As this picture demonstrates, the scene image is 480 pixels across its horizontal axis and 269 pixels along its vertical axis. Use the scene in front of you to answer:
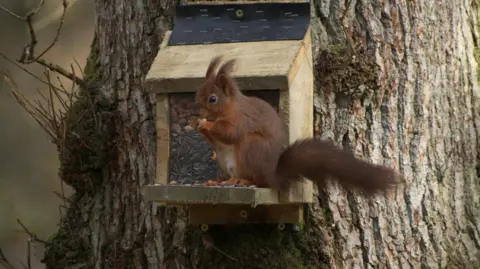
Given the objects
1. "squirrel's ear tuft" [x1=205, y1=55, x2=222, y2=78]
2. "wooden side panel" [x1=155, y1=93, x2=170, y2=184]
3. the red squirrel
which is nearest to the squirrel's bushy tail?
the red squirrel

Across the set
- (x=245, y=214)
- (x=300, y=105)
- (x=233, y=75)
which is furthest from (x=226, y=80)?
(x=245, y=214)

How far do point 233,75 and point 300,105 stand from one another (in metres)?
0.26

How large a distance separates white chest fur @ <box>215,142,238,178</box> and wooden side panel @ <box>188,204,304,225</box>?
249 mm

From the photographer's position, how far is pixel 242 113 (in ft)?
8.29

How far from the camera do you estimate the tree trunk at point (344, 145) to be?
2.96 meters

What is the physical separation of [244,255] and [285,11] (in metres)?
0.84

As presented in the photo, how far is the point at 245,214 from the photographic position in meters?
2.83

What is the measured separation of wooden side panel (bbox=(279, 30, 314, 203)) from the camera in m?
2.61

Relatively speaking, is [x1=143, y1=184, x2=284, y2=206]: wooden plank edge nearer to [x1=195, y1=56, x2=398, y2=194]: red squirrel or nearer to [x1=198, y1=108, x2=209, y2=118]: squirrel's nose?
[x1=195, y1=56, x2=398, y2=194]: red squirrel

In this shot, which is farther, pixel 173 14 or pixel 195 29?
pixel 173 14

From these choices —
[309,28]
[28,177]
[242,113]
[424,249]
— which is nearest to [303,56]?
[309,28]

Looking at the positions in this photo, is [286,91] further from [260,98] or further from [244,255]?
[244,255]

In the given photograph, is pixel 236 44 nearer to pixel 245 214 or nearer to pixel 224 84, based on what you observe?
pixel 224 84

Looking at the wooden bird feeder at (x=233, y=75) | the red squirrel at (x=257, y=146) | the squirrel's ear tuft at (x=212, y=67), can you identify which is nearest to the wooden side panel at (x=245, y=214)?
the wooden bird feeder at (x=233, y=75)
